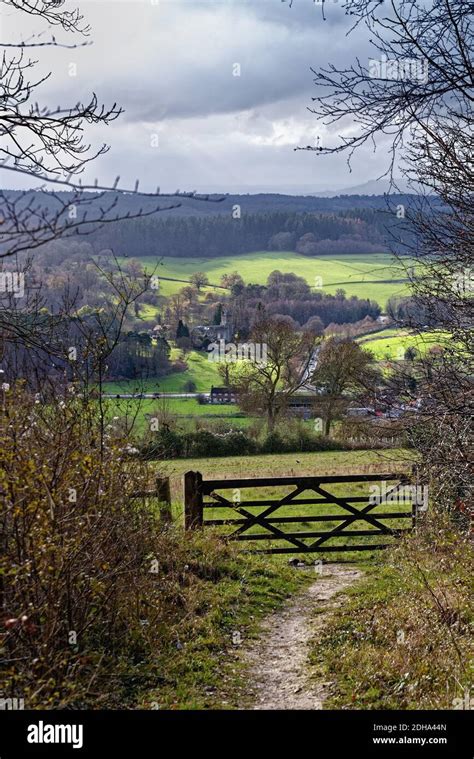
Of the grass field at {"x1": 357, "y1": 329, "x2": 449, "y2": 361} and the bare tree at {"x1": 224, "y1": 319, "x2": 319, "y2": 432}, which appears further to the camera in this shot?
the bare tree at {"x1": 224, "y1": 319, "x2": 319, "y2": 432}

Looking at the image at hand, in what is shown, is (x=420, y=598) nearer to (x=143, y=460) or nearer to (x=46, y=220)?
(x=143, y=460)

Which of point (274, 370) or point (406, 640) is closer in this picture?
point (406, 640)

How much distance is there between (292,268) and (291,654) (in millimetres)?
82743

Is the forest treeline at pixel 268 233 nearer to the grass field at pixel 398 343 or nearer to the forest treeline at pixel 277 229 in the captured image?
the forest treeline at pixel 277 229

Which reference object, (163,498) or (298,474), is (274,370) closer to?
(298,474)

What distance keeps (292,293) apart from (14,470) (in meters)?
59.3

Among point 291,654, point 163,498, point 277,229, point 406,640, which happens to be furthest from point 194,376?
point 277,229

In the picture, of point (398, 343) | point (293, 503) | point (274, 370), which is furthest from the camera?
point (274, 370)

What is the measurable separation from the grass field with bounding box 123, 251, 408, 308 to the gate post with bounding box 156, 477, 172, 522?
209ft

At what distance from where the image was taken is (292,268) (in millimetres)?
88000

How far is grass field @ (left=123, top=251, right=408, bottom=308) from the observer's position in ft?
250

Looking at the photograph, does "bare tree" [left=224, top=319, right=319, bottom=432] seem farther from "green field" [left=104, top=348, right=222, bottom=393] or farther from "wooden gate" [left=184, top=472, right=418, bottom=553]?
"wooden gate" [left=184, top=472, right=418, bottom=553]

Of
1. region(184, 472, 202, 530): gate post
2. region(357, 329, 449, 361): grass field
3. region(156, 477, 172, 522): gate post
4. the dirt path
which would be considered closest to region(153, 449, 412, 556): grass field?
region(156, 477, 172, 522): gate post

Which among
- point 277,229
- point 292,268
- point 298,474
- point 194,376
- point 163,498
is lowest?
point 298,474
